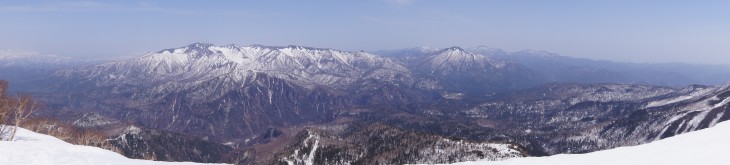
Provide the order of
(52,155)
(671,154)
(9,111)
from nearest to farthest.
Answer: (671,154), (52,155), (9,111)

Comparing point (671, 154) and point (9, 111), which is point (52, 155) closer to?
point (9, 111)

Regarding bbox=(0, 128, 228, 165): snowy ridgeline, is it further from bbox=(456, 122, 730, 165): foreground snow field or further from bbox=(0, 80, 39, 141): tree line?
bbox=(456, 122, 730, 165): foreground snow field

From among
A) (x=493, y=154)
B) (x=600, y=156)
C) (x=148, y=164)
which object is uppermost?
(x=600, y=156)

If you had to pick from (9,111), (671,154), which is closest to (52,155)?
(9,111)

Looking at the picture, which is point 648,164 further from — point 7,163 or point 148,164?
point 7,163

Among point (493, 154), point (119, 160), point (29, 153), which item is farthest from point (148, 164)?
point (493, 154)

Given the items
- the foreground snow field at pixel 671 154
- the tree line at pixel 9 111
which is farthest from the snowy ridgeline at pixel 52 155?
the foreground snow field at pixel 671 154

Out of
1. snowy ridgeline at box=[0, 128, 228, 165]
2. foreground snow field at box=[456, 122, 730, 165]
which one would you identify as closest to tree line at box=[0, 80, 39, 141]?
snowy ridgeline at box=[0, 128, 228, 165]

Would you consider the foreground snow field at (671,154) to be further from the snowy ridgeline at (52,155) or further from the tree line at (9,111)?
the tree line at (9,111)
